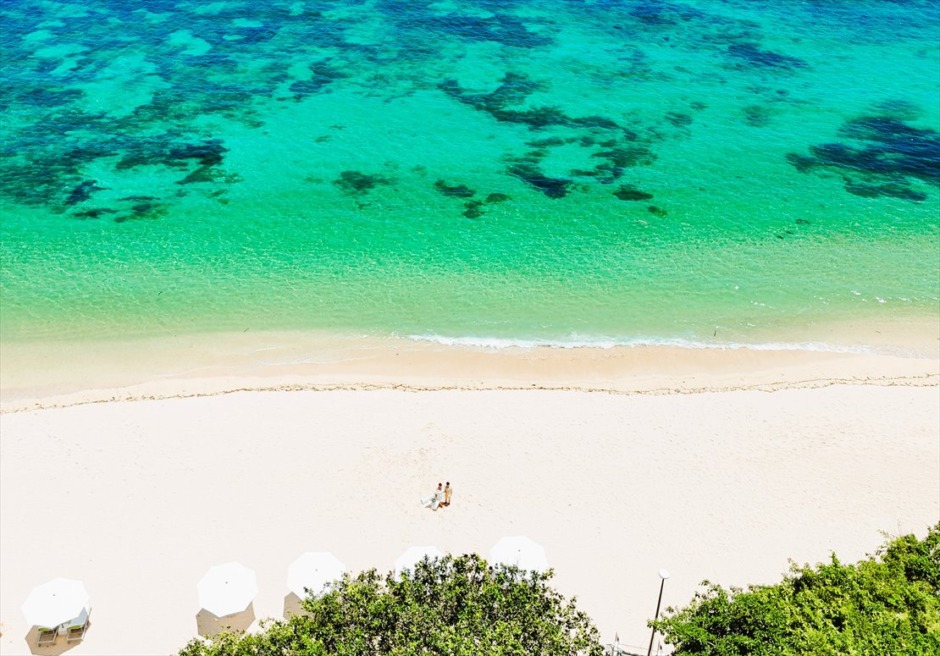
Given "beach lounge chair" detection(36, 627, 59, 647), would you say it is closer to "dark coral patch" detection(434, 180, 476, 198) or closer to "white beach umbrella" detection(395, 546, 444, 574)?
"white beach umbrella" detection(395, 546, 444, 574)

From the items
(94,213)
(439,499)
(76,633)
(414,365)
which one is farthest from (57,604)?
(94,213)

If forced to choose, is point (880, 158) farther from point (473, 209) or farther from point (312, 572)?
point (312, 572)

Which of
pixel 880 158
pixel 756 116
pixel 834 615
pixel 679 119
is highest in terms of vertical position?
pixel 756 116

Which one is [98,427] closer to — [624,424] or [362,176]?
[624,424]

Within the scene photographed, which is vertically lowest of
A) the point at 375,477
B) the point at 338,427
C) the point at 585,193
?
the point at 375,477

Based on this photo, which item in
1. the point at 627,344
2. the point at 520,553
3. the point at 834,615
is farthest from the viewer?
the point at 627,344

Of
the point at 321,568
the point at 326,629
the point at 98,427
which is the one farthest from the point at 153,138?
the point at 326,629
